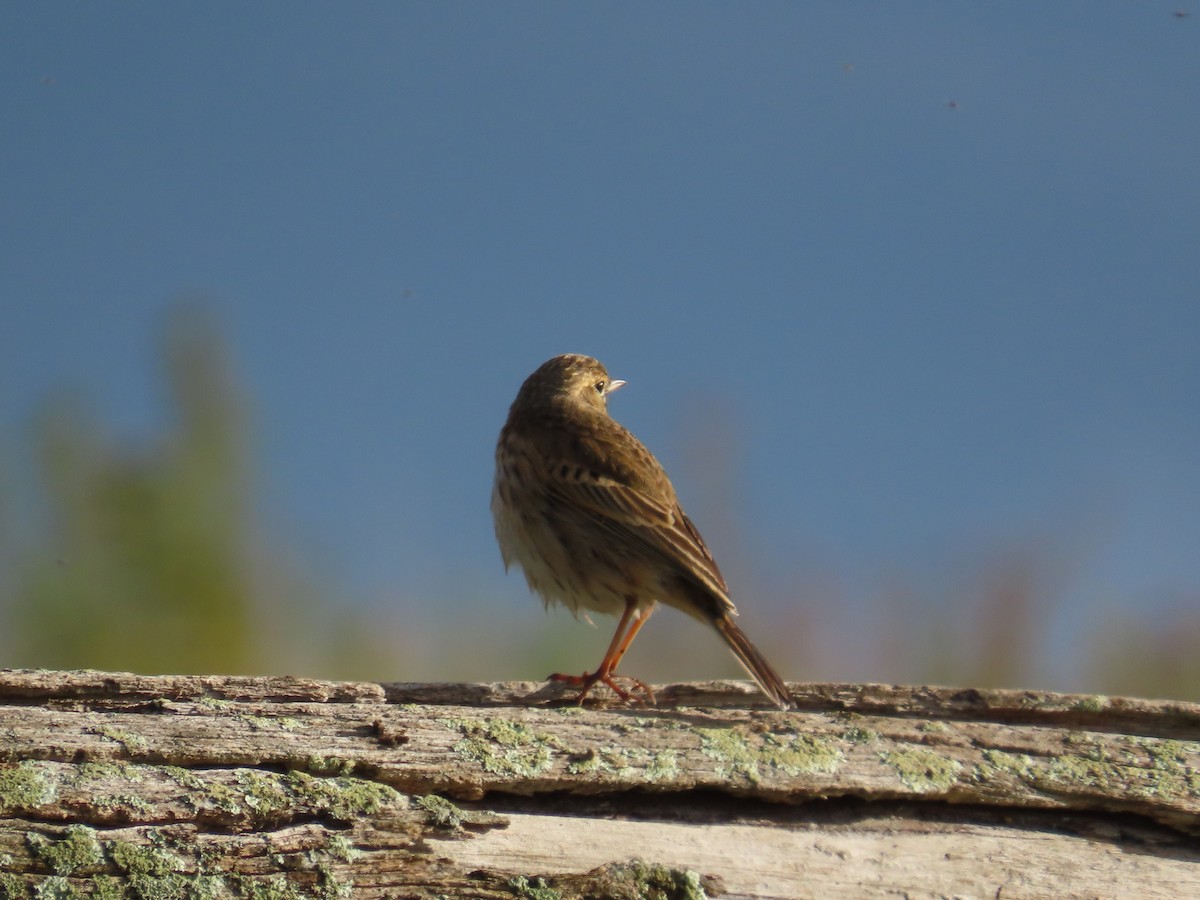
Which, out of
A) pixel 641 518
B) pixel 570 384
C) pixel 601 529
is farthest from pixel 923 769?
pixel 570 384

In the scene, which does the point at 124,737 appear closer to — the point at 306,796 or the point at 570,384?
the point at 306,796

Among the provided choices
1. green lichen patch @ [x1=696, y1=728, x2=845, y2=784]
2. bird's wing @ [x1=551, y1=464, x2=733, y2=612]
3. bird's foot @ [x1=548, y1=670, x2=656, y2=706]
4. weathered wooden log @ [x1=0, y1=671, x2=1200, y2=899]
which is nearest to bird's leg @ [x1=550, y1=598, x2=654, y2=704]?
bird's foot @ [x1=548, y1=670, x2=656, y2=706]

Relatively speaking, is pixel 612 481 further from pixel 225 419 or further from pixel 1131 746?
pixel 225 419

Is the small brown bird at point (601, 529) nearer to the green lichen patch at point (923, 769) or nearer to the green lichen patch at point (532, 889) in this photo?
the green lichen patch at point (923, 769)

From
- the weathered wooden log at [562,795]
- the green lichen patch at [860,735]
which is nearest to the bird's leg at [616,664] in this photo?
the weathered wooden log at [562,795]

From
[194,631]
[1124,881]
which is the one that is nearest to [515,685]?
[1124,881]
